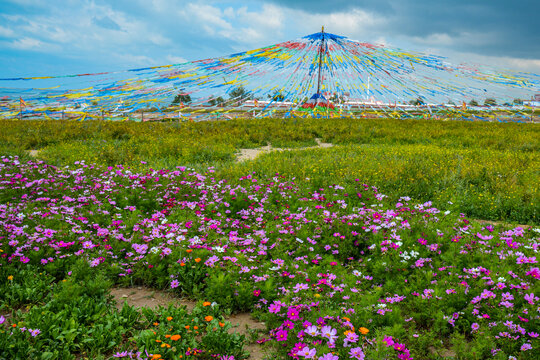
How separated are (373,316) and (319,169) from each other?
5216 mm

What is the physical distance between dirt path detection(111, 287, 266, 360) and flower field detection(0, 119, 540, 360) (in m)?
0.07

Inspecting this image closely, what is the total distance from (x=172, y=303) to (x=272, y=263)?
3.88ft

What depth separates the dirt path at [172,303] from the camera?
3080 millimetres

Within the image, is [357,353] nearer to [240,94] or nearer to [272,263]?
[272,263]

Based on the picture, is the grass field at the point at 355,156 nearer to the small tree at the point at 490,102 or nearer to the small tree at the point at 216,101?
the small tree at the point at 216,101

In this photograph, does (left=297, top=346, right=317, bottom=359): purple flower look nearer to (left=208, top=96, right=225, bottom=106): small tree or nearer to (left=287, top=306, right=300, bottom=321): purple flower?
(left=287, top=306, right=300, bottom=321): purple flower

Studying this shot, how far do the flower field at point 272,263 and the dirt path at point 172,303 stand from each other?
7cm

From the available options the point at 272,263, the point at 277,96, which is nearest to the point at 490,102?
the point at 277,96

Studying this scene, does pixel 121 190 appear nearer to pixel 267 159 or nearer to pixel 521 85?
pixel 267 159

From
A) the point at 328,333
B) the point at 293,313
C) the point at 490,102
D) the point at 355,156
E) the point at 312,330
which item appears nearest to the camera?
the point at 328,333

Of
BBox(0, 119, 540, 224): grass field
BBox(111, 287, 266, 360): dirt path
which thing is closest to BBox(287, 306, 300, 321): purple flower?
BBox(111, 287, 266, 360): dirt path

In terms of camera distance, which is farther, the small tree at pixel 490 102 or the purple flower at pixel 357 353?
the small tree at pixel 490 102

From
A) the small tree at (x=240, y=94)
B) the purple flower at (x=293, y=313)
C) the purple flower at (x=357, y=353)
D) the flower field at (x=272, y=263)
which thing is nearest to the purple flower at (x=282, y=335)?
the flower field at (x=272, y=263)

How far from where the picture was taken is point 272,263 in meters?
4.11
